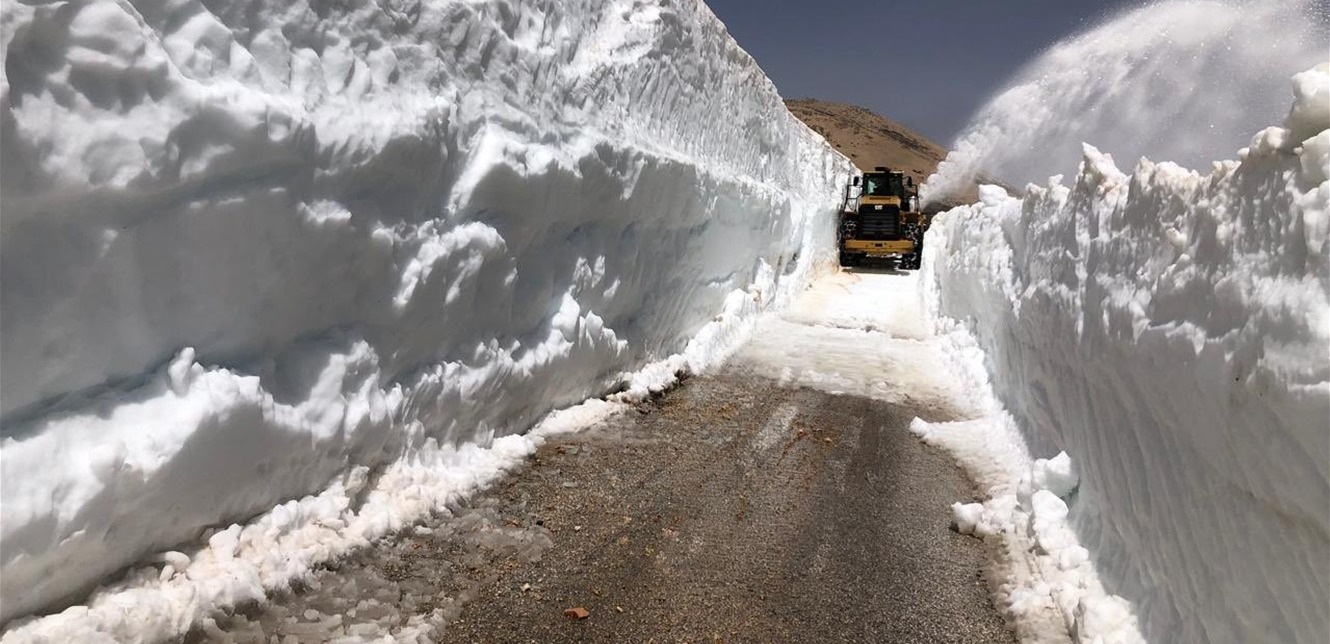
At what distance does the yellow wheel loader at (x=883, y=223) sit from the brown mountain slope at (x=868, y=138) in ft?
129

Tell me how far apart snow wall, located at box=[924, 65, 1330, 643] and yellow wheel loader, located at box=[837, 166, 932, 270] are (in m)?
16.7

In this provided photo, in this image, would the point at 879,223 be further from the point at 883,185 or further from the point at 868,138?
the point at 868,138

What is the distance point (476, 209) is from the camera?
4680 millimetres

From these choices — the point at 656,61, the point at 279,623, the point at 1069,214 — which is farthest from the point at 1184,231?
the point at 656,61

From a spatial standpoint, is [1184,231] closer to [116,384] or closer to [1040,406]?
[1040,406]

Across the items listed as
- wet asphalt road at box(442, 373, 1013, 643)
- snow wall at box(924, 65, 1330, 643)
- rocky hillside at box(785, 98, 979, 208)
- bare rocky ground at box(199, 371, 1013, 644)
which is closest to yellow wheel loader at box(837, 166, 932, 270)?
wet asphalt road at box(442, 373, 1013, 643)

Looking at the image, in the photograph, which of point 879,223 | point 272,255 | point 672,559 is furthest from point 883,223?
point 272,255

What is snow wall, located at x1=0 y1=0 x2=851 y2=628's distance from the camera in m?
2.48

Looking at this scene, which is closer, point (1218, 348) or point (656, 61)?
point (1218, 348)

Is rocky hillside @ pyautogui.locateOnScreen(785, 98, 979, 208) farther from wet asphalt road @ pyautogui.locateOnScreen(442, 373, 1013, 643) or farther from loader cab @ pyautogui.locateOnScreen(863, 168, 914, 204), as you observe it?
wet asphalt road @ pyautogui.locateOnScreen(442, 373, 1013, 643)

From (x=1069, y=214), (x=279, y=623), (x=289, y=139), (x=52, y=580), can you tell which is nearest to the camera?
(x=52, y=580)

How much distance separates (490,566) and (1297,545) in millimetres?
3028

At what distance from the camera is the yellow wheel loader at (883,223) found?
853 inches

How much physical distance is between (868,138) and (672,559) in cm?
7430
